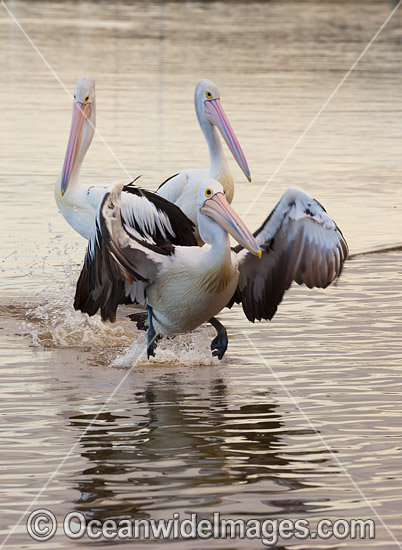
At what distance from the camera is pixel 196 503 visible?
5.39 m

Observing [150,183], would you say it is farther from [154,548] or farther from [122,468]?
[154,548]

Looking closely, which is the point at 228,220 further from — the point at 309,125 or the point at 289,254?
the point at 309,125

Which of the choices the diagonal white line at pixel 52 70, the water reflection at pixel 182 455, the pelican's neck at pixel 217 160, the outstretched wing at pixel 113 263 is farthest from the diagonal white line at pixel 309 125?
the water reflection at pixel 182 455

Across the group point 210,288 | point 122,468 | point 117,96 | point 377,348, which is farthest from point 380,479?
point 117,96

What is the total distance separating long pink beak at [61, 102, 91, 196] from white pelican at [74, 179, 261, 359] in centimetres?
130

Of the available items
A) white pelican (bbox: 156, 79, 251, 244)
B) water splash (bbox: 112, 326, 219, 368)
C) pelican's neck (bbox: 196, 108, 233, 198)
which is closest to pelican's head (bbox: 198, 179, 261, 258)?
water splash (bbox: 112, 326, 219, 368)

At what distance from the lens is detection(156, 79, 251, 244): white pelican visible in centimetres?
903

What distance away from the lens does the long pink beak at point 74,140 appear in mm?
8703

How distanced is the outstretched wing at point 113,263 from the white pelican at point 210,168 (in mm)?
1245

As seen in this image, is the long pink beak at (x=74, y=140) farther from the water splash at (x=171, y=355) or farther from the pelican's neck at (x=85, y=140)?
the water splash at (x=171, y=355)

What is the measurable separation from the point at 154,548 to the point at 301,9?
53.0 m

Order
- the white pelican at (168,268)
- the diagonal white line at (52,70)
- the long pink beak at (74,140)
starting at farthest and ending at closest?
the diagonal white line at (52,70) → the long pink beak at (74,140) → the white pelican at (168,268)

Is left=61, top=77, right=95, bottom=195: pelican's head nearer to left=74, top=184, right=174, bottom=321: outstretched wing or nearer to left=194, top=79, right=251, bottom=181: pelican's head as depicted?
left=194, top=79, right=251, bottom=181: pelican's head

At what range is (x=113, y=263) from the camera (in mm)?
7164
